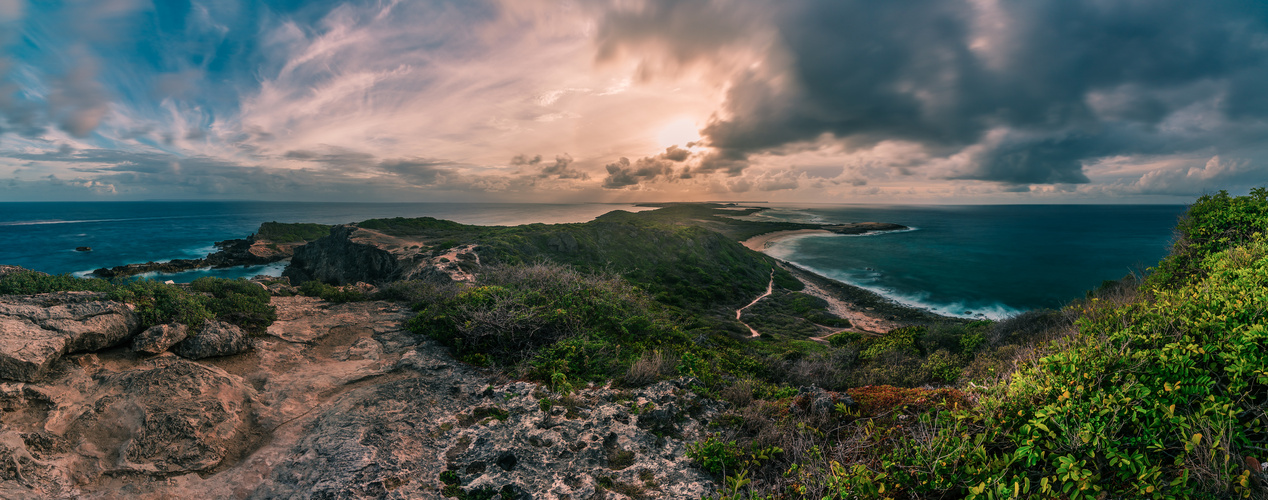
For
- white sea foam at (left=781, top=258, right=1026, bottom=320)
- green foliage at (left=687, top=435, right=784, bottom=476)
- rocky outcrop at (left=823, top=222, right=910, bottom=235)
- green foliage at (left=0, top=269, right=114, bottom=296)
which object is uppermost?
green foliage at (left=0, top=269, right=114, bottom=296)

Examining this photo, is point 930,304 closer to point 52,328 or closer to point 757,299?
point 757,299

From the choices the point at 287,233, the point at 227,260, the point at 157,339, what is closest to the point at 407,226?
the point at 227,260

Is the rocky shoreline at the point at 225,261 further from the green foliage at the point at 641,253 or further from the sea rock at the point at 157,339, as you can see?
the sea rock at the point at 157,339

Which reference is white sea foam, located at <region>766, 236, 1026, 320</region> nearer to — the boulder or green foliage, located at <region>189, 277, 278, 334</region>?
the boulder

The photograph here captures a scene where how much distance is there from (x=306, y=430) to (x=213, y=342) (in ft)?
9.96

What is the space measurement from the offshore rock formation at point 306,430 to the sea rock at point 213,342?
0.60 feet

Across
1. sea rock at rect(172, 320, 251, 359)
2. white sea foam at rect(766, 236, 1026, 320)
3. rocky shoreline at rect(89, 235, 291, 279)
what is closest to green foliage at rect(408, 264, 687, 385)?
sea rock at rect(172, 320, 251, 359)

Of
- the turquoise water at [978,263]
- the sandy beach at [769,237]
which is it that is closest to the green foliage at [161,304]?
the turquoise water at [978,263]

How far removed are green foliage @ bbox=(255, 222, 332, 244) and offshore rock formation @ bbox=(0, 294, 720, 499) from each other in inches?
2102

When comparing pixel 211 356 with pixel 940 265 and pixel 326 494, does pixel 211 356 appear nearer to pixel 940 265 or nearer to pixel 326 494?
pixel 326 494

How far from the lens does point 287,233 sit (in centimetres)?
5216

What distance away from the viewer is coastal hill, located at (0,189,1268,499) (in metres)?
3.13

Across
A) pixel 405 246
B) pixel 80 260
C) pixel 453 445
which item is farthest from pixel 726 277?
pixel 80 260

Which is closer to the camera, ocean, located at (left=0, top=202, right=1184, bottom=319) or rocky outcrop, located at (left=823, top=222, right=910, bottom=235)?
ocean, located at (left=0, top=202, right=1184, bottom=319)
